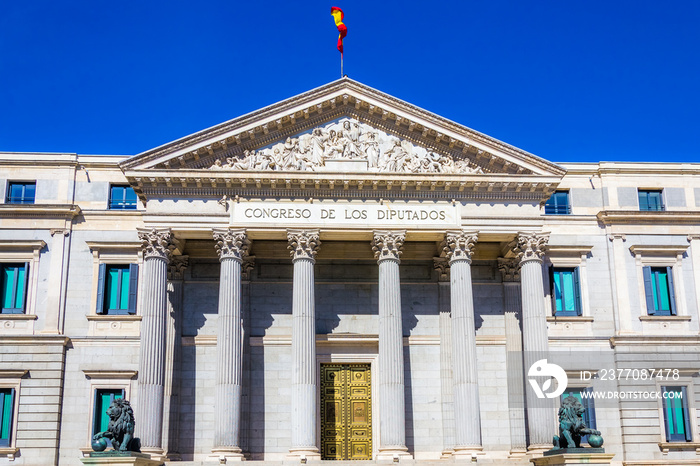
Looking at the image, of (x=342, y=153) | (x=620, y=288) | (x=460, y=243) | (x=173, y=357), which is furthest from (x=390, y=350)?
(x=620, y=288)

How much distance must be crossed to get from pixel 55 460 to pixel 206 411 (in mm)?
7099

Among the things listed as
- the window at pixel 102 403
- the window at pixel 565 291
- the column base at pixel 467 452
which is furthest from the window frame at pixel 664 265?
the window at pixel 102 403

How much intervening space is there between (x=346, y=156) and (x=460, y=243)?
21.6 ft

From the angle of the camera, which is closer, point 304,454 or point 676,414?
point 304,454

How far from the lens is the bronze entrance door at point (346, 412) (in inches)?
1626

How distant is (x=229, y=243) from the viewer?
39125 mm

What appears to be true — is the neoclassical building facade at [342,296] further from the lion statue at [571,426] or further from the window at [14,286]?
the lion statue at [571,426]

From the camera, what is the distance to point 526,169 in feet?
133

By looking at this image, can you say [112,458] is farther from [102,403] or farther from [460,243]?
[460,243]

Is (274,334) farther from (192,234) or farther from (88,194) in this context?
(88,194)

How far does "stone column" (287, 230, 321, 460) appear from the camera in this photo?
121ft

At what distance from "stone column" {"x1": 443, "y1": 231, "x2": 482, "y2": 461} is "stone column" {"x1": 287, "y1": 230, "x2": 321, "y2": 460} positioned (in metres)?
6.12

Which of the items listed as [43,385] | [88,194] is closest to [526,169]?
[88,194]

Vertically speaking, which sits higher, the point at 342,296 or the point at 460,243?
the point at 460,243
